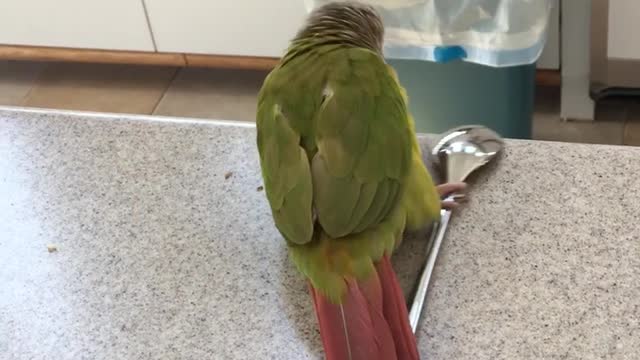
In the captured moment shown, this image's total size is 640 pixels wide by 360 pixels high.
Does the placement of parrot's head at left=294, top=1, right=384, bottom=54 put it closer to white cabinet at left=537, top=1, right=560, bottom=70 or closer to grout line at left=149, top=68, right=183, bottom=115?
white cabinet at left=537, top=1, right=560, bottom=70

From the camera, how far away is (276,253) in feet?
2.15

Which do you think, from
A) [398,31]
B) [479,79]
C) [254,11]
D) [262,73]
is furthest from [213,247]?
[262,73]

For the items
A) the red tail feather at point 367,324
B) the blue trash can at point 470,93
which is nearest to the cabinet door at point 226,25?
the blue trash can at point 470,93

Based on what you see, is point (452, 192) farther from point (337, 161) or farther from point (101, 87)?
point (101, 87)

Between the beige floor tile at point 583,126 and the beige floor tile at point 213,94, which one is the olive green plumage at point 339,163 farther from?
the beige floor tile at point 213,94

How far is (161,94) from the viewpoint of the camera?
197 cm

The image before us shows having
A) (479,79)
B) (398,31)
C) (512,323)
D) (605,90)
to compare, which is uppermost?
(512,323)

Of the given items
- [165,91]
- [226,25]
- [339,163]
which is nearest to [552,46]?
[226,25]

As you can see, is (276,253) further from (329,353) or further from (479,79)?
(479,79)

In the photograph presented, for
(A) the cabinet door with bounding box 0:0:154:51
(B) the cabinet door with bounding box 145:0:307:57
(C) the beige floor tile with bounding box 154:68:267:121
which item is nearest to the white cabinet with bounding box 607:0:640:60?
(B) the cabinet door with bounding box 145:0:307:57

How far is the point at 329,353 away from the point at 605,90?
1.29 meters

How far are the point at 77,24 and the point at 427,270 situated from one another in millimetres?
1453

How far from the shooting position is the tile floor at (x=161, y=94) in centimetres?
173

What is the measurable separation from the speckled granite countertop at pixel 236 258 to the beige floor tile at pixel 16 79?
137cm
